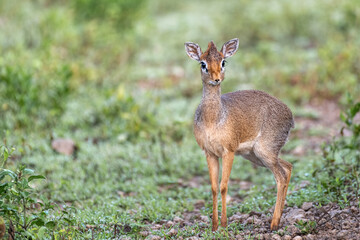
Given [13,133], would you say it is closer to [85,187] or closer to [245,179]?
[85,187]

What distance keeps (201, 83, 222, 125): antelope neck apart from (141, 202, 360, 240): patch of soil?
0.98 meters

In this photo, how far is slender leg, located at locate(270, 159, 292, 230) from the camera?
450 cm

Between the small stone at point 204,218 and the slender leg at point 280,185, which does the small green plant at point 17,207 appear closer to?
the small stone at point 204,218

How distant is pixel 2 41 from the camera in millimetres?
10047

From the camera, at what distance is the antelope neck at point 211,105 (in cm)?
Result: 453

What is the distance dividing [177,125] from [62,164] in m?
1.85

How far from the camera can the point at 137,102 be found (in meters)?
8.46

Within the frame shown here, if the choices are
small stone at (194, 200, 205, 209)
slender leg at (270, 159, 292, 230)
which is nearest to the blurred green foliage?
small stone at (194, 200, 205, 209)

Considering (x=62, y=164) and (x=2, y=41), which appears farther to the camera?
(x=2, y=41)

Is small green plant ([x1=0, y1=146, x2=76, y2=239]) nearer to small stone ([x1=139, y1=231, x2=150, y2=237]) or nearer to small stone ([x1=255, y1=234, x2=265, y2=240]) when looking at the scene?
small stone ([x1=139, y1=231, x2=150, y2=237])

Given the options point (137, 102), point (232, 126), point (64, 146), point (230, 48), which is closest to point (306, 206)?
point (232, 126)

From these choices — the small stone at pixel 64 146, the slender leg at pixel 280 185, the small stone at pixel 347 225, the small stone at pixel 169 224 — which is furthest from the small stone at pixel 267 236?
the small stone at pixel 64 146

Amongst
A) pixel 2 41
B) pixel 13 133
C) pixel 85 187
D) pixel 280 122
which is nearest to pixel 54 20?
pixel 2 41

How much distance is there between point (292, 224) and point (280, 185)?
0.40 m
